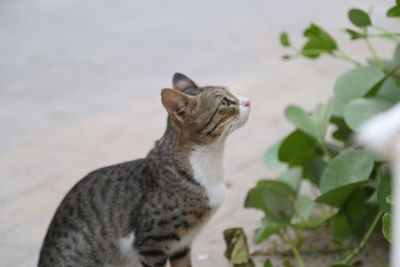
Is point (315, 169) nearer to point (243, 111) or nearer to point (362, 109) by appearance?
point (362, 109)

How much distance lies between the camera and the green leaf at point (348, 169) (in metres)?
3.16

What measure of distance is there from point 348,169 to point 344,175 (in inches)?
1.3

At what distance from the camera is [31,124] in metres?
5.69

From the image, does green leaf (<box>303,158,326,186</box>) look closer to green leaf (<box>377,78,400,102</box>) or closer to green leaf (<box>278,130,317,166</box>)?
green leaf (<box>278,130,317,166</box>)

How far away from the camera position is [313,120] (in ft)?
11.9

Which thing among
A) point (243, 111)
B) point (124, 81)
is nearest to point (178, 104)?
point (243, 111)

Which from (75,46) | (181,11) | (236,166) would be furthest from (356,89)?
(181,11)

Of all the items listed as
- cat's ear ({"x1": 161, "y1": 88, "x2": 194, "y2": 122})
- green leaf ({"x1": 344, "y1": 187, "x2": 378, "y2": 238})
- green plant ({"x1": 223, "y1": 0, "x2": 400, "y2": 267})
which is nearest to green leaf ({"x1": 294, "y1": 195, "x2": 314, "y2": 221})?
green plant ({"x1": 223, "y1": 0, "x2": 400, "y2": 267})

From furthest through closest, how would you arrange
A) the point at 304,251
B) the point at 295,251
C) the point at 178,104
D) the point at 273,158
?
the point at 273,158 < the point at 304,251 < the point at 295,251 < the point at 178,104

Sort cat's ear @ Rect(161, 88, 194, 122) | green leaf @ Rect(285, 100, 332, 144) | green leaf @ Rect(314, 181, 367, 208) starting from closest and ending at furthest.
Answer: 1. cat's ear @ Rect(161, 88, 194, 122)
2. green leaf @ Rect(314, 181, 367, 208)
3. green leaf @ Rect(285, 100, 332, 144)

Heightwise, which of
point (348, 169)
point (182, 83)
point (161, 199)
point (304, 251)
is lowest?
point (304, 251)

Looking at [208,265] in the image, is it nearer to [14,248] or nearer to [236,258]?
[236,258]

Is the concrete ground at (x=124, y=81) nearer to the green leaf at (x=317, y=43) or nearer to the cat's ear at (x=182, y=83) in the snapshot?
the cat's ear at (x=182, y=83)

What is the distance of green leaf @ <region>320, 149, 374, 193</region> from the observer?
3164 millimetres
